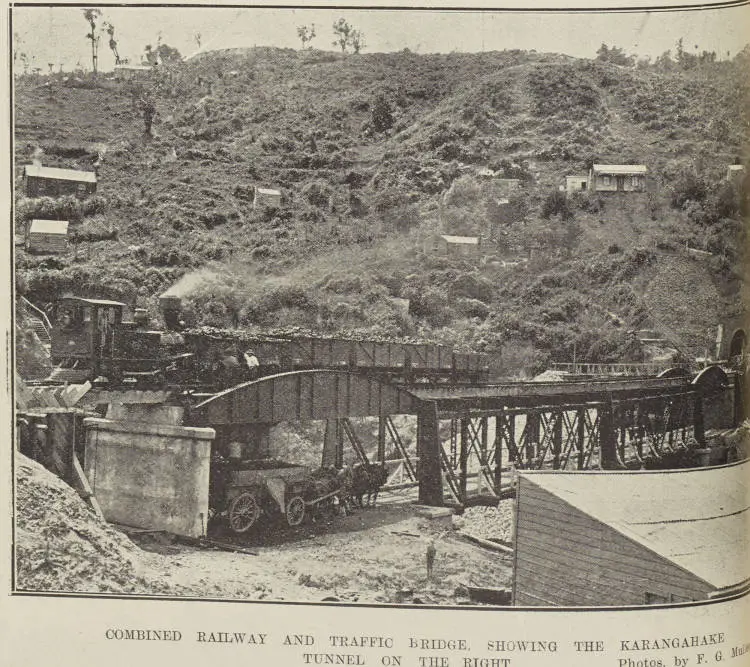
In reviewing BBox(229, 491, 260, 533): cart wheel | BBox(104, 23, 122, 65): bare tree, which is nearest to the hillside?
BBox(104, 23, 122, 65): bare tree

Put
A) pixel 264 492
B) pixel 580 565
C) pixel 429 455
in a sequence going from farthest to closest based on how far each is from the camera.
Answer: pixel 429 455
pixel 264 492
pixel 580 565

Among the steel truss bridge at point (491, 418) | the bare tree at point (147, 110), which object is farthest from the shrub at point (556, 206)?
the bare tree at point (147, 110)

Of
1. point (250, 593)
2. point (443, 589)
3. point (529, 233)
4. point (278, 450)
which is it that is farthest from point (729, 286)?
point (250, 593)

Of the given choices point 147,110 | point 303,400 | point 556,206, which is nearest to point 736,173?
point 556,206

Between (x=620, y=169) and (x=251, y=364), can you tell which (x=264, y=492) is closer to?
(x=251, y=364)

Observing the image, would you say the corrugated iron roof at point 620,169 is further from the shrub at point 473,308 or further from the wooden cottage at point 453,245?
the shrub at point 473,308

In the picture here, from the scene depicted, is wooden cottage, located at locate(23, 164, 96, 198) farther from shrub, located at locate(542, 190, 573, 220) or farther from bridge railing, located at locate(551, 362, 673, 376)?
bridge railing, located at locate(551, 362, 673, 376)
